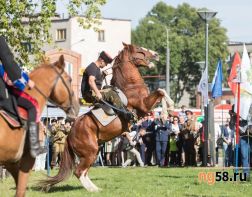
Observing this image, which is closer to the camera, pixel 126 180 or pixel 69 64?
pixel 126 180

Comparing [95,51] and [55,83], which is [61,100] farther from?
[95,51]

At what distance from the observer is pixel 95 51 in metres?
82.0

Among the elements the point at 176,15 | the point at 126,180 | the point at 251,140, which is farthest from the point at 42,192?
the point at 176,15

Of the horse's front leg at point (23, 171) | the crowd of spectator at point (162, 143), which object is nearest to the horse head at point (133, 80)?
the horse's front leg at point (23, 171)

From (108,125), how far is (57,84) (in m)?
4.37

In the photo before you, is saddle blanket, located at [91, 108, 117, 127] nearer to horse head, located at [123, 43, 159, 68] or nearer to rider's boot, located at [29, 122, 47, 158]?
horse head, located at [123, 43, 159, 68]

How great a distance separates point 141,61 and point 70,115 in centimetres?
559

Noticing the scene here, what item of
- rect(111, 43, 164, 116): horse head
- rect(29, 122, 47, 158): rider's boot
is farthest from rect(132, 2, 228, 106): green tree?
rect(29, 122, 47, 158): rider's boot

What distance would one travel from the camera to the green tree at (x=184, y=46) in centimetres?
8800

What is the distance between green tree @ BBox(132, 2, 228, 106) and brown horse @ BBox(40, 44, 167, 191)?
68241mm

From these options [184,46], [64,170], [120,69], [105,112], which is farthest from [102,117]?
Result: [184,46]

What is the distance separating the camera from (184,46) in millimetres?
89562

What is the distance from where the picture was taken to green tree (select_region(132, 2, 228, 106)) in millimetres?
88000

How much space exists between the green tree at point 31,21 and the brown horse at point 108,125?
10035 millimetres
